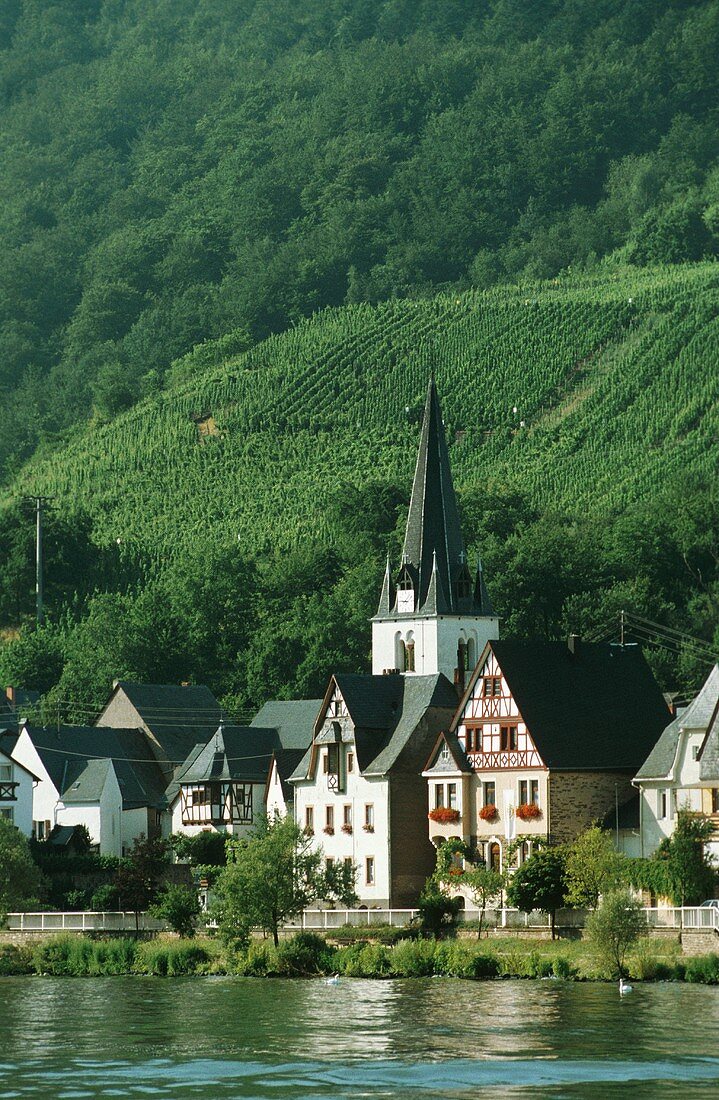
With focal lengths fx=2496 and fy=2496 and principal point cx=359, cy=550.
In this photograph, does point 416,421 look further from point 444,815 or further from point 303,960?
point 303,960

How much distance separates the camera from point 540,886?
249 ft

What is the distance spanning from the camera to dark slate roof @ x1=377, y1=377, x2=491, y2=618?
3989 inches

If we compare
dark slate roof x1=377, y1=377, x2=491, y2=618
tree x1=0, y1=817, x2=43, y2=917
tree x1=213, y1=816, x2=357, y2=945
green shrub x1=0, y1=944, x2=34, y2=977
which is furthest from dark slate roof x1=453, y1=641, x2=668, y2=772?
green shrub x1=0, y1=944, x2=34, y2=977

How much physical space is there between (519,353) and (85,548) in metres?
37.0

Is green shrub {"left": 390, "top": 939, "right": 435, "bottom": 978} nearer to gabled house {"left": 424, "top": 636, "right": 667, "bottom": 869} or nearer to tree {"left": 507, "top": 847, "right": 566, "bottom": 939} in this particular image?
tree {"left": 507, "top": 847, "right": 566, "bottom": 939}

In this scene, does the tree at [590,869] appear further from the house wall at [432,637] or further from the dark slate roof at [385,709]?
the house wall at [432,637]

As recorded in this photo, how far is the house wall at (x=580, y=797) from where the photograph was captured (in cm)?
8300

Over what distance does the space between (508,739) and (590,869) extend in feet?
34.4

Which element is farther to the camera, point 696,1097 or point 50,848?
point 50,848

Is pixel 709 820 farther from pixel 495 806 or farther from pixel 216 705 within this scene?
pixel 216 705

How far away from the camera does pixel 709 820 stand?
248 ft

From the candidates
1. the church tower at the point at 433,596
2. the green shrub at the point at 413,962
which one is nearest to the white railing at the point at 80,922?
the green shrub at the point at 413,962

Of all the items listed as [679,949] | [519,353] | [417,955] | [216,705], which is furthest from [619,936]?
[519,353]

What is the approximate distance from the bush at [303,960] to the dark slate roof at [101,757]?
28495 millimetres
